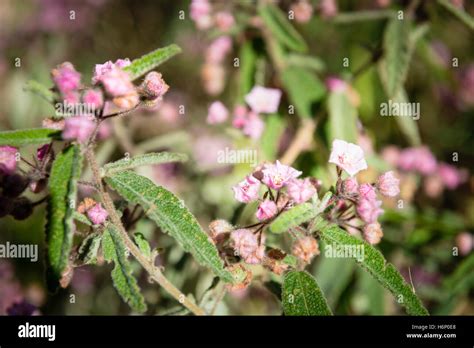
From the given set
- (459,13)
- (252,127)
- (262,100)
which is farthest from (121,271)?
(459,13)

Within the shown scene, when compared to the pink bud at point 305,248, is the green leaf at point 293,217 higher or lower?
higher

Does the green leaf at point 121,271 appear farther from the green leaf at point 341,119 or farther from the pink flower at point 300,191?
the green leaf at point 341,119

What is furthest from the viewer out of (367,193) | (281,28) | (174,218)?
(281,28)

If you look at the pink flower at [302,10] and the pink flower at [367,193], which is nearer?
the pink flower at [367,193]

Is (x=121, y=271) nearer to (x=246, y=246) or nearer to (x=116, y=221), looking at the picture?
(x=116, y=221)

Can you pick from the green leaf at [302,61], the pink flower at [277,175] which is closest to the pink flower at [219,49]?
the green leaf at [302,61]
